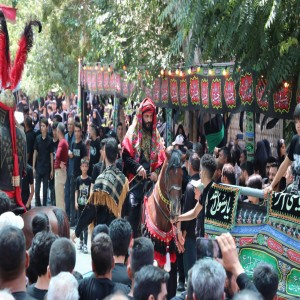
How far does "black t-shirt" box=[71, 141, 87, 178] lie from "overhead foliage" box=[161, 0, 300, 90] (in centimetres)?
377

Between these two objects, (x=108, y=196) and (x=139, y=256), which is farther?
(x=108, y=196)

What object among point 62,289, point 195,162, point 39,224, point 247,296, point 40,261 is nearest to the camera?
point 247,296

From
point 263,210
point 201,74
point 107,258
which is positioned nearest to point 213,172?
point 263,210

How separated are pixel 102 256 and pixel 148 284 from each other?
942mm

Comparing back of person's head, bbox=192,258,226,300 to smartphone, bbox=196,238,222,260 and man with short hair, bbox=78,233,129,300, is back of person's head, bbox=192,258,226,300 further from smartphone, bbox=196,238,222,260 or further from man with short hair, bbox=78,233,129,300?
man with short hair, bbox=78,233,129,300

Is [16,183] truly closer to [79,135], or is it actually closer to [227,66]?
[227,66]

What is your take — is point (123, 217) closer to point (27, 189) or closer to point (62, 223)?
point (62, 223)

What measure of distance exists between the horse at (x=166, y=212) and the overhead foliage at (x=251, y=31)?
8.39ft

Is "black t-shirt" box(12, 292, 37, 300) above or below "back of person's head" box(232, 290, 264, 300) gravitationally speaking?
below

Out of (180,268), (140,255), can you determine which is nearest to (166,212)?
(180,268)

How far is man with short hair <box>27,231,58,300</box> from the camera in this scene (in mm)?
6453

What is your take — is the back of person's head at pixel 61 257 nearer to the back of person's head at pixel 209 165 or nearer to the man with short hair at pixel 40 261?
the man with short hair at pixel 40 261

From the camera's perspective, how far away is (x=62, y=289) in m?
5.60

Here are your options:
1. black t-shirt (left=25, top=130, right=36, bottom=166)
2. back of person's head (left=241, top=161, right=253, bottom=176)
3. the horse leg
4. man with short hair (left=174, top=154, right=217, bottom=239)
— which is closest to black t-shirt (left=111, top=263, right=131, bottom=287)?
man with short hair (left=174, top=154, right=217, bottom=239)
